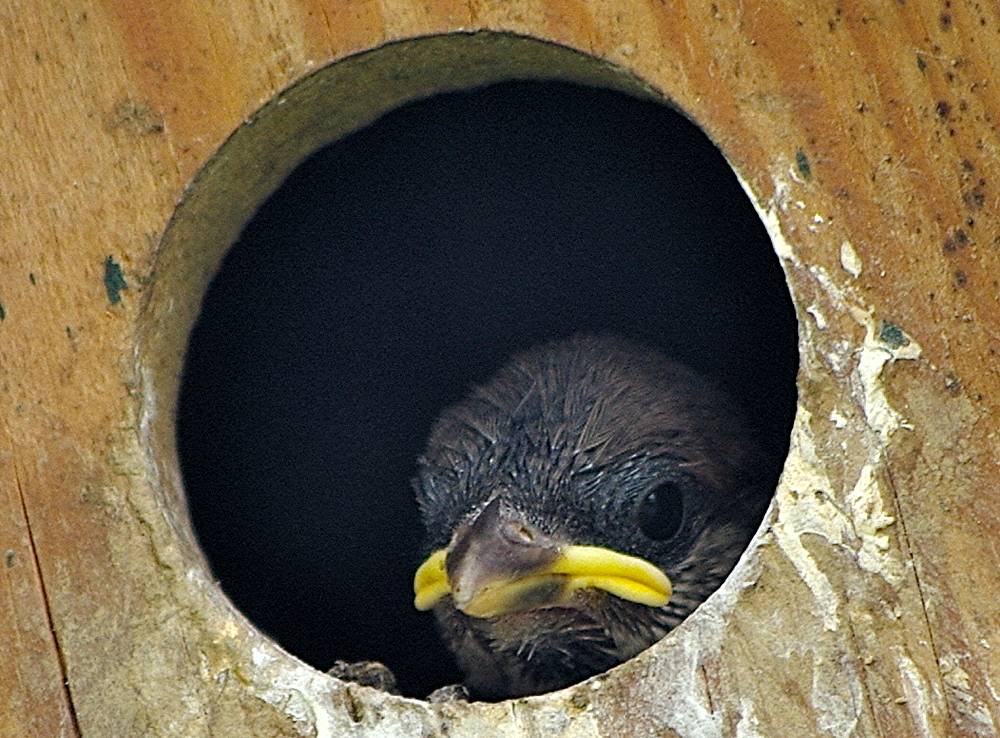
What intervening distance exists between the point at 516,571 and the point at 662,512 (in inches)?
21.2

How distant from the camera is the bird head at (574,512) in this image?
10.0ft

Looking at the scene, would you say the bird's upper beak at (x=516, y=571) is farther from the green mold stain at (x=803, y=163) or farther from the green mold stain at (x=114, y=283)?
the green mold stain at (x=803, y=163)

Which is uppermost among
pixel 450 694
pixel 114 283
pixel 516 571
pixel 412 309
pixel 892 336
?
pixel 412 309

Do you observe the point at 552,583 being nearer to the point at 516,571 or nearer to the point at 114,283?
the point at 516,571

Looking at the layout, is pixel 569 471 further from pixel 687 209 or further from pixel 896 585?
pixel 896 585

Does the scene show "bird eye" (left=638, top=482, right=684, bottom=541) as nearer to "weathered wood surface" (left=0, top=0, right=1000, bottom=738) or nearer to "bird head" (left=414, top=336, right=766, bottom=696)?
"bird head" (left=414, top=336, right=766, bottom=696)

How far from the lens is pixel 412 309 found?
372 cm

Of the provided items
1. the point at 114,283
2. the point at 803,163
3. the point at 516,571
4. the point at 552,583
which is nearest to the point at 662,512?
the point at 552,583

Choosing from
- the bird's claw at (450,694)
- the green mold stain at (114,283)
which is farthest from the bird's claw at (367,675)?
the green mold stain at (114,283)

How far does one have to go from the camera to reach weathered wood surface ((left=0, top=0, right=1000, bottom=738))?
2.41 metres

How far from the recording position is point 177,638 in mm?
2559

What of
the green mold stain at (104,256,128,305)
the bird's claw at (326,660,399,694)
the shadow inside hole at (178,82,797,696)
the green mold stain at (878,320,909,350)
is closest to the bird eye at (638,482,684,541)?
the shadow inside hole at (178,82,797,696)

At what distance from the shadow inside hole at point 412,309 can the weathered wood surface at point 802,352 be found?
562 millimetres

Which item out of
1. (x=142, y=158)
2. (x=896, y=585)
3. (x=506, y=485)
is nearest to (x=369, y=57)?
(x=142, y=158)
